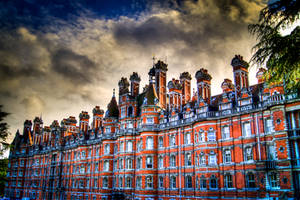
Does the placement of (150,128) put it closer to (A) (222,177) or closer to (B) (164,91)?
(B) (164,91)

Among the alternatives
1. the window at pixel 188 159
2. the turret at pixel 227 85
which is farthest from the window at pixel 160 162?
the turret at pixel 227 85

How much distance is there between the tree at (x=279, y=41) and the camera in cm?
1606

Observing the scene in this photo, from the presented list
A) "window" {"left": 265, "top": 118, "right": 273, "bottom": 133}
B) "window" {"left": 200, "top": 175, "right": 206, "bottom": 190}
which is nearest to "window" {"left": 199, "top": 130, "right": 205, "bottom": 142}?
"window" {"left": 200, "top": 175, "right": 206, "bottom": 190}

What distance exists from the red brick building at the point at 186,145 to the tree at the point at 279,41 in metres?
19.5

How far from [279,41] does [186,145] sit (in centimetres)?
3131

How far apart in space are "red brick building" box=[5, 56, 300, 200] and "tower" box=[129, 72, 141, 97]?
0.75 feet

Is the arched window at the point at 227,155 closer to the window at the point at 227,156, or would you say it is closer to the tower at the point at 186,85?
the window at the point at 227,156

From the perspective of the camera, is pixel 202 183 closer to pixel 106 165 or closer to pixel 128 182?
pixel 128 182

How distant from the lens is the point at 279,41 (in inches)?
646

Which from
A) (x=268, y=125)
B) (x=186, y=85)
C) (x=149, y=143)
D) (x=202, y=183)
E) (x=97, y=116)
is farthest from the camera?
(x=97, y=116)

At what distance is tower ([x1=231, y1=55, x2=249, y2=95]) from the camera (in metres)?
44.1

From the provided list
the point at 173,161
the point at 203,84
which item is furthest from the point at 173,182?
the point at 203,84

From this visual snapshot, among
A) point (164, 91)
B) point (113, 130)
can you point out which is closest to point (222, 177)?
point (164, 91)

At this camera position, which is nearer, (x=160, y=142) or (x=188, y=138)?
(x=188, y=138)
